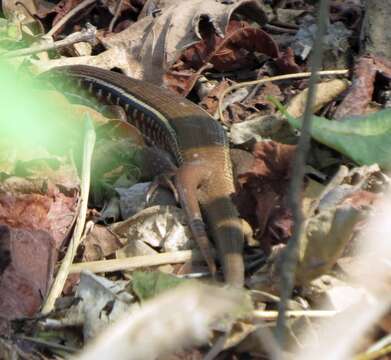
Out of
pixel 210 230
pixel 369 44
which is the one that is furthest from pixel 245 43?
pixel 210 230

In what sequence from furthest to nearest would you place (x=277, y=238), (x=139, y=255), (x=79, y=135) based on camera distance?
(x=79, y=135)
(x=139, y=255)
(x=277, y=238)

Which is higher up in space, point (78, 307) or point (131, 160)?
point (78, 307)

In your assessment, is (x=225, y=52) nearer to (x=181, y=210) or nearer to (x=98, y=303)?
(x=181, y=210)

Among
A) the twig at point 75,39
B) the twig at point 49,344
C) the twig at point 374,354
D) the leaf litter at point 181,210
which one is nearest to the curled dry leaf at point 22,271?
the leaf litter at point 181,210

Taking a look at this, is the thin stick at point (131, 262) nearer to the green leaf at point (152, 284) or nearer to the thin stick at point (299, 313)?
the green leaf at point (152, 284)

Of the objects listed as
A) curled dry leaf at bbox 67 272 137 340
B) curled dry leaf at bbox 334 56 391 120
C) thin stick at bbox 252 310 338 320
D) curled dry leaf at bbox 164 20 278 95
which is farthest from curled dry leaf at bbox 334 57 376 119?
curled dry leaf at bbox 67 272 137 340

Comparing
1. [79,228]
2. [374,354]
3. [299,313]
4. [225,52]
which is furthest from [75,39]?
[374,354]

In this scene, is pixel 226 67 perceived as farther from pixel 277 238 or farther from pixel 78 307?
pixel 78 307
